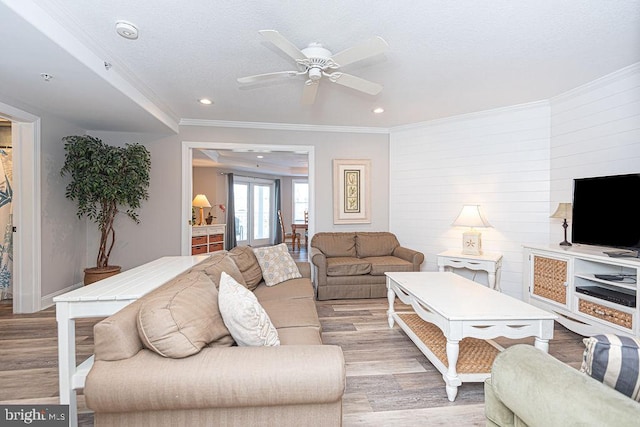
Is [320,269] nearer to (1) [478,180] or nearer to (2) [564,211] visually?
(1) [478,180]

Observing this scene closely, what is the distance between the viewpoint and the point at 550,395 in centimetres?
84

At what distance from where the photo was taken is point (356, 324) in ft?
10.3

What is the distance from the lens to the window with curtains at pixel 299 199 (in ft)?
34.0

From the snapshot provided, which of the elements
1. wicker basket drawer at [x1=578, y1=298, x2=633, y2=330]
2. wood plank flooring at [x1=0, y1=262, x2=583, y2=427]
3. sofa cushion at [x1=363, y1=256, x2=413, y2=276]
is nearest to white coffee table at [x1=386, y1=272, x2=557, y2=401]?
wood plank flooring at [x1=0, y1=262, x2=583, y2=427]

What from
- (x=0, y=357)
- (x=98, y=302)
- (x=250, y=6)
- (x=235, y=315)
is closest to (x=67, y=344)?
(x=98, y=302)

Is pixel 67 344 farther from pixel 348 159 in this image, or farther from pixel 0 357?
pixel 348 159

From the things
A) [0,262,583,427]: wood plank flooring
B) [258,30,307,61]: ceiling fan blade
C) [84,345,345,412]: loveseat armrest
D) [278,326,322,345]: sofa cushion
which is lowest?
[0,262,583,427]: wood plank flooring

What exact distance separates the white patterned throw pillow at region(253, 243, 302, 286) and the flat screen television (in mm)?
2814

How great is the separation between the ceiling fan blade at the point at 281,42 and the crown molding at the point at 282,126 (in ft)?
8.20

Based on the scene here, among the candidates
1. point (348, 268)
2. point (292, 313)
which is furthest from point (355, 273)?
point (292, 313)

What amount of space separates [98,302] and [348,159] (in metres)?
3.88

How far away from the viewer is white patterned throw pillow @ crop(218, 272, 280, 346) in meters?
1.46

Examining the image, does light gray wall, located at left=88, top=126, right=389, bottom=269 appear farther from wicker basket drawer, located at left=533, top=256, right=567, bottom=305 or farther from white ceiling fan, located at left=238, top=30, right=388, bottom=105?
wicker basket drawer, located at left=533, top=256, right=567, bottom=305

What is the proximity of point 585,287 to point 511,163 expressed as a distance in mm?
1789
